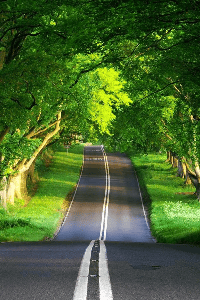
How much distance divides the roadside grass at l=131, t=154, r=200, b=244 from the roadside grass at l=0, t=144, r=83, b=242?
22.4 feet

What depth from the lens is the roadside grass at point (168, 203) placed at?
80.5 ft

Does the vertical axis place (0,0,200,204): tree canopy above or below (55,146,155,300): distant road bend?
above

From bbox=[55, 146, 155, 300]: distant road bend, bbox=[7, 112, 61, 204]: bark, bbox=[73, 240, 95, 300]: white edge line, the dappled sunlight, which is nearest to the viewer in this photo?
bbox=[73, 240, 95, 300]: white edge line

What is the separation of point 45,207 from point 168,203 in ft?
33.4

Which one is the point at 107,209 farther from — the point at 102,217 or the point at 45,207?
the point at 45,207

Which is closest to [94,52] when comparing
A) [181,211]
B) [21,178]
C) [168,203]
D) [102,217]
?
[181,211]

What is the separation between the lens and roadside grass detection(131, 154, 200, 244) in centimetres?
2453

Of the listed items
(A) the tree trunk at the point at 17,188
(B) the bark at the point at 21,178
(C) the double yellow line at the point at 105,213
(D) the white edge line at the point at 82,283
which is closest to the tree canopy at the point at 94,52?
(B) the bark at the point at 21,178

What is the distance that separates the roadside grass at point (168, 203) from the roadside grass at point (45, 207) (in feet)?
Answer: 22.4

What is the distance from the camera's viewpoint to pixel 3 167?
29.6 meters

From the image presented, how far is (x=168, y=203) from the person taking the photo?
1644 inches

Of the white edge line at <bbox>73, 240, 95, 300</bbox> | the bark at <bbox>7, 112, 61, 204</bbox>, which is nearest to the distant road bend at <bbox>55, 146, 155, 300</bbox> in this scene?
the white edge line at <bbox>73, 240, 95, 300</bbox>

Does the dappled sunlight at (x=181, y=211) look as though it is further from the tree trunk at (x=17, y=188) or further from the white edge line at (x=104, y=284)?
the white edge line at (x=104, y=284)

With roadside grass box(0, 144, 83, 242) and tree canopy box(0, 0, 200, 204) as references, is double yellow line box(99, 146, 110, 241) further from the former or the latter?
tree canopy box(0, 0, 200, 204)
